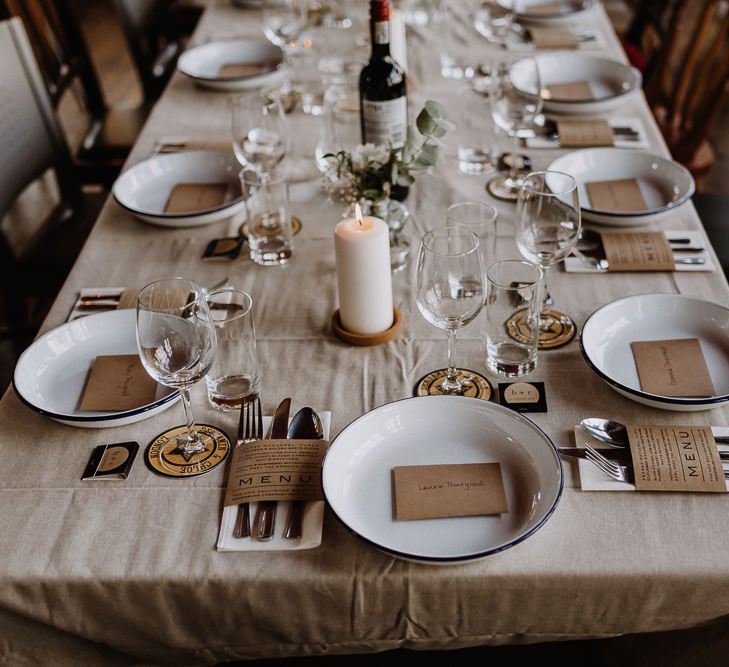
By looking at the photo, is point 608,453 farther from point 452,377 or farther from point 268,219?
point 268,219

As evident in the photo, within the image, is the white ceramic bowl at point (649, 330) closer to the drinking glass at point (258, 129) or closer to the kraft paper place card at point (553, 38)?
the drinking glass at point (258, 129)

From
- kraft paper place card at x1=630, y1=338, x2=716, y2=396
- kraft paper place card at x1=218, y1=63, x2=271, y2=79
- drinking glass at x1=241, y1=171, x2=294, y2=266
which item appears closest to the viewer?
kraft paper place card at x1=630, y1=338, x2=716, y2=396

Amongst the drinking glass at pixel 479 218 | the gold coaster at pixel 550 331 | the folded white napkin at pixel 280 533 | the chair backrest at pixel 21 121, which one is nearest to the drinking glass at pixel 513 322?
the gold coaster at pixel 550 331

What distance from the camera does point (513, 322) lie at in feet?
3.79

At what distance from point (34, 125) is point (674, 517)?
1.70 m

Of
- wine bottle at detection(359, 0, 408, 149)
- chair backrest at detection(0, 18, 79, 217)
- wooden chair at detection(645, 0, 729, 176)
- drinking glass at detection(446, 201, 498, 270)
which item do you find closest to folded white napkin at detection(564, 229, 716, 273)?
drinking glass at detection(446, 201, 498, 270)

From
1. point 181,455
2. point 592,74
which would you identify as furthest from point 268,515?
point 592,74

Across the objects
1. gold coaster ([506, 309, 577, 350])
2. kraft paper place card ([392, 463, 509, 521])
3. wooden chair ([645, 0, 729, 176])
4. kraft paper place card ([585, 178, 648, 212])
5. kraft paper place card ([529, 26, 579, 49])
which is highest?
kraft paper place card ([392, 463, 509, 521])

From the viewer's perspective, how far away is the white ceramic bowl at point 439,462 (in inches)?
34.4

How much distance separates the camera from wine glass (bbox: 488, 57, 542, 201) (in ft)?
5.10

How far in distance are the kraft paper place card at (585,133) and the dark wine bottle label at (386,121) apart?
459 millimetres

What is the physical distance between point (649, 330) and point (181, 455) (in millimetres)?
697

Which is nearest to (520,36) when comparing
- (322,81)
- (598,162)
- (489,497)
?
(322,81)

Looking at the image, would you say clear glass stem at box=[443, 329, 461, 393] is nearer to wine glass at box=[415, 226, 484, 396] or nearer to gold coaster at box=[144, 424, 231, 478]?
wine glass at box=[415, 226, 484, 396]
